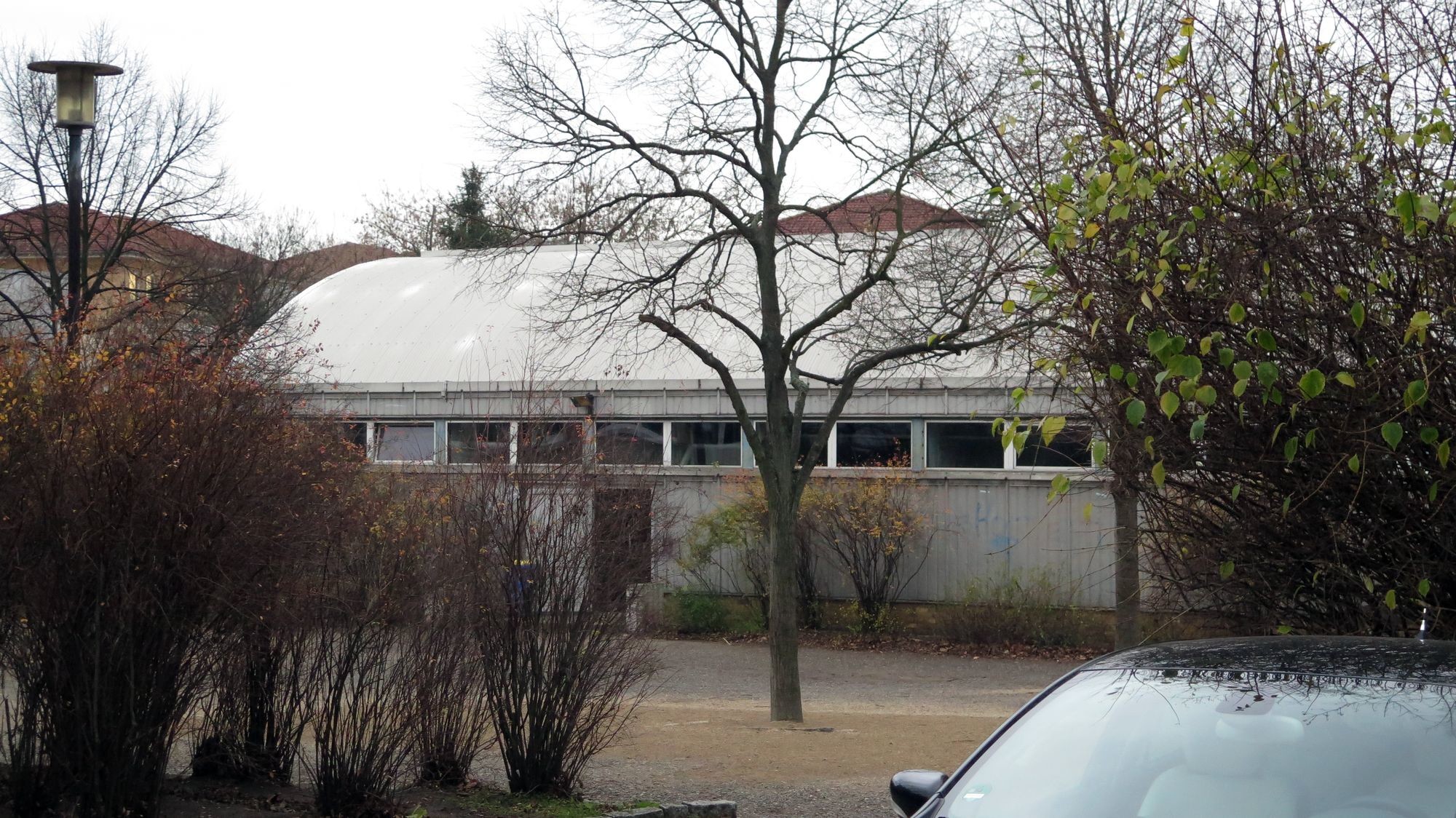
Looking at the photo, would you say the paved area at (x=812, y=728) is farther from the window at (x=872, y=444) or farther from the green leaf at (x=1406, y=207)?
the green leaf at (x=1406, y=207)

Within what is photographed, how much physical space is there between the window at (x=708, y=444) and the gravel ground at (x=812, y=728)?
3.90m

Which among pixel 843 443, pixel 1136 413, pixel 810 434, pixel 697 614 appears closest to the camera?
pixel 1136 413

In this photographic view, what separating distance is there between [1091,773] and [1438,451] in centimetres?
194

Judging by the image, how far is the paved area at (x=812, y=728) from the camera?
9.47m

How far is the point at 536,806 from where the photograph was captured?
8.25 metres

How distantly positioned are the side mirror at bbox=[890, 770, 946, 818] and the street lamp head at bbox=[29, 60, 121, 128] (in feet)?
35.3

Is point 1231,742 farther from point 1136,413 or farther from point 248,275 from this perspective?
point 248,275

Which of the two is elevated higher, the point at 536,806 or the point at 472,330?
the point at 472,330

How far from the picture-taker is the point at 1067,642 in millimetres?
21719

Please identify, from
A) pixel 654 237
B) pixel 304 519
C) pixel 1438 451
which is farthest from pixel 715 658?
pixel 1438 451

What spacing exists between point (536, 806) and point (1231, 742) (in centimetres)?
554

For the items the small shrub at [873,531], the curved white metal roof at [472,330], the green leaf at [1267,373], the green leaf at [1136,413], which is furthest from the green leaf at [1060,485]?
the small shrub at [873,531]

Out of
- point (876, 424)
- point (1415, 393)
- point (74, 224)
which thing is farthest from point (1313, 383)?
point (876, 424)

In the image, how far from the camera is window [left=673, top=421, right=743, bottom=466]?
25156 millimetres
